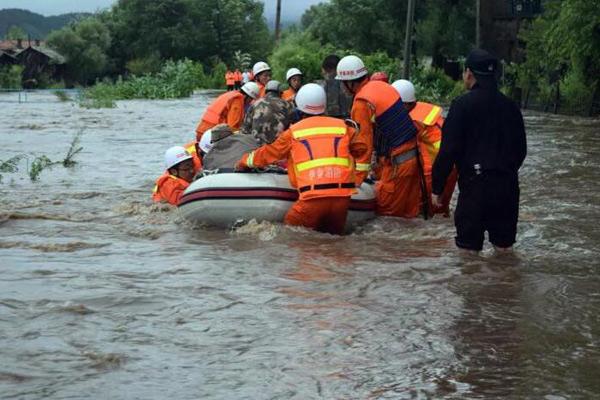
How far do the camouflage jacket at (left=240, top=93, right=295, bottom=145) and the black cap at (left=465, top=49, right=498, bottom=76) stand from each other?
122 inches

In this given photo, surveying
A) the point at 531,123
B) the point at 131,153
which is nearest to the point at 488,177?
the point at 131,153

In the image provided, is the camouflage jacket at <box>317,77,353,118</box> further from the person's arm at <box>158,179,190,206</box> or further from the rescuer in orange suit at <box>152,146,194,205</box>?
the person's arm at <box>158,179,190,206</box>

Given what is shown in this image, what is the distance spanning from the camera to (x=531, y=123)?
1184 inches

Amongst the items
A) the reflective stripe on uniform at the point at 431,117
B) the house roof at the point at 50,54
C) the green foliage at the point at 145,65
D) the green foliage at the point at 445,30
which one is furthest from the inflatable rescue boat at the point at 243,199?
the house roof at the point at 50,54

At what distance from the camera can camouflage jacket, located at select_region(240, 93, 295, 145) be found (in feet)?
35.7

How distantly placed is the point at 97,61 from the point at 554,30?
220ft

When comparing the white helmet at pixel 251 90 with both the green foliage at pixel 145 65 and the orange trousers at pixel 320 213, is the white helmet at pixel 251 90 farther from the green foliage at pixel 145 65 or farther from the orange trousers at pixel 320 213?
the green foliage at pixel 145 65

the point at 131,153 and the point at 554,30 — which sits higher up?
the point at 554,30

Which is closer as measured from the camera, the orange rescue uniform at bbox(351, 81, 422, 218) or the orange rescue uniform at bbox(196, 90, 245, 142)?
the orange rescue uniform at bbox(351, 81, 422, 218)

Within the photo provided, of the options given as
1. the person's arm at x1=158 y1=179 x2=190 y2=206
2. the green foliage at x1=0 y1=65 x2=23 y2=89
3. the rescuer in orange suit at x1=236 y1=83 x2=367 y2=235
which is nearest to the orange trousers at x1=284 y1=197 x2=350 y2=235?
the rescuer in orange suit at x1=236 y1=83 x2=367 y2=235

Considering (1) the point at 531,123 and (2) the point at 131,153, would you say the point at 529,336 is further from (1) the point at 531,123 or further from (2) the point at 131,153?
(1) the point at 531,123

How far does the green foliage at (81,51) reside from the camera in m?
92.9

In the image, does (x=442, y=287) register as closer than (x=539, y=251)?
Yes

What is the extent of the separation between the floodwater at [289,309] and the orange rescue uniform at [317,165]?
24 centimetres
